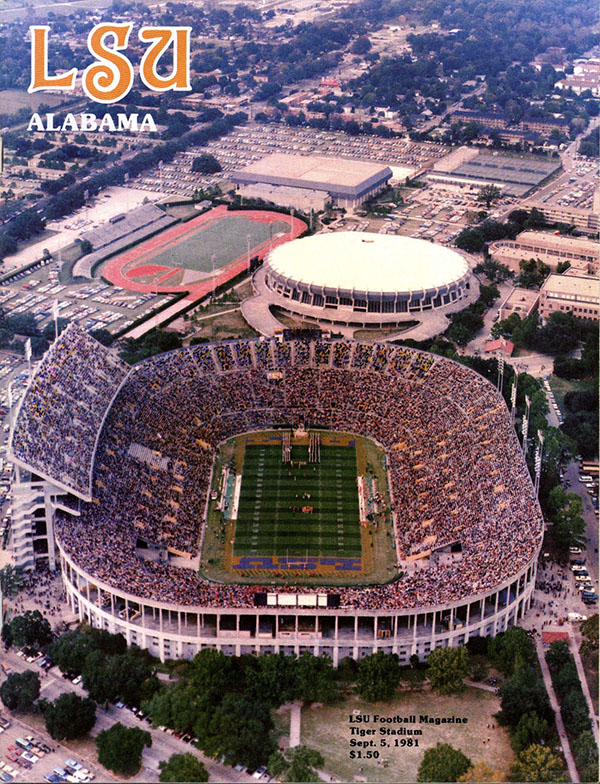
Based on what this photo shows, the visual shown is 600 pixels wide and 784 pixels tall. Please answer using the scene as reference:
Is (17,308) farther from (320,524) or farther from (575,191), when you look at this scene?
(575,191)

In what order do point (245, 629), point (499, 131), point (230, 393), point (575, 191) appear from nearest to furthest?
point (245, 629), point (230, 393), point (575, 191), point (499, 131)

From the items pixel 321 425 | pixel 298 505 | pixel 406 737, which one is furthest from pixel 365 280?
pixel 406 737

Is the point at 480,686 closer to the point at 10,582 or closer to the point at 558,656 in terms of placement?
the point at 558,656

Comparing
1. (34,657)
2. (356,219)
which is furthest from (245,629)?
(356,219)

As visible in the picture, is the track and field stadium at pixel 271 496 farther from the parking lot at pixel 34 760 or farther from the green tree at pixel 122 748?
the parking lot at pixel 34 760

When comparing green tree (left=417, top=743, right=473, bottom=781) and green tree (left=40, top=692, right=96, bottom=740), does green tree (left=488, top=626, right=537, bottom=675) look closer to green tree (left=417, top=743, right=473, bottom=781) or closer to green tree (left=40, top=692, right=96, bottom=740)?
green tree (left=417, top=743, right=473, bottom=781)

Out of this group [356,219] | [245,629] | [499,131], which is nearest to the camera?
[245,629]

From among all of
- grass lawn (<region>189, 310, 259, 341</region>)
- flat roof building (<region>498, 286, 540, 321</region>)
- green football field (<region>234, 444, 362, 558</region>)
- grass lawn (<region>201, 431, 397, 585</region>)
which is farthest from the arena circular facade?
green football field (<region>234, 444, 362, 558</region>)
